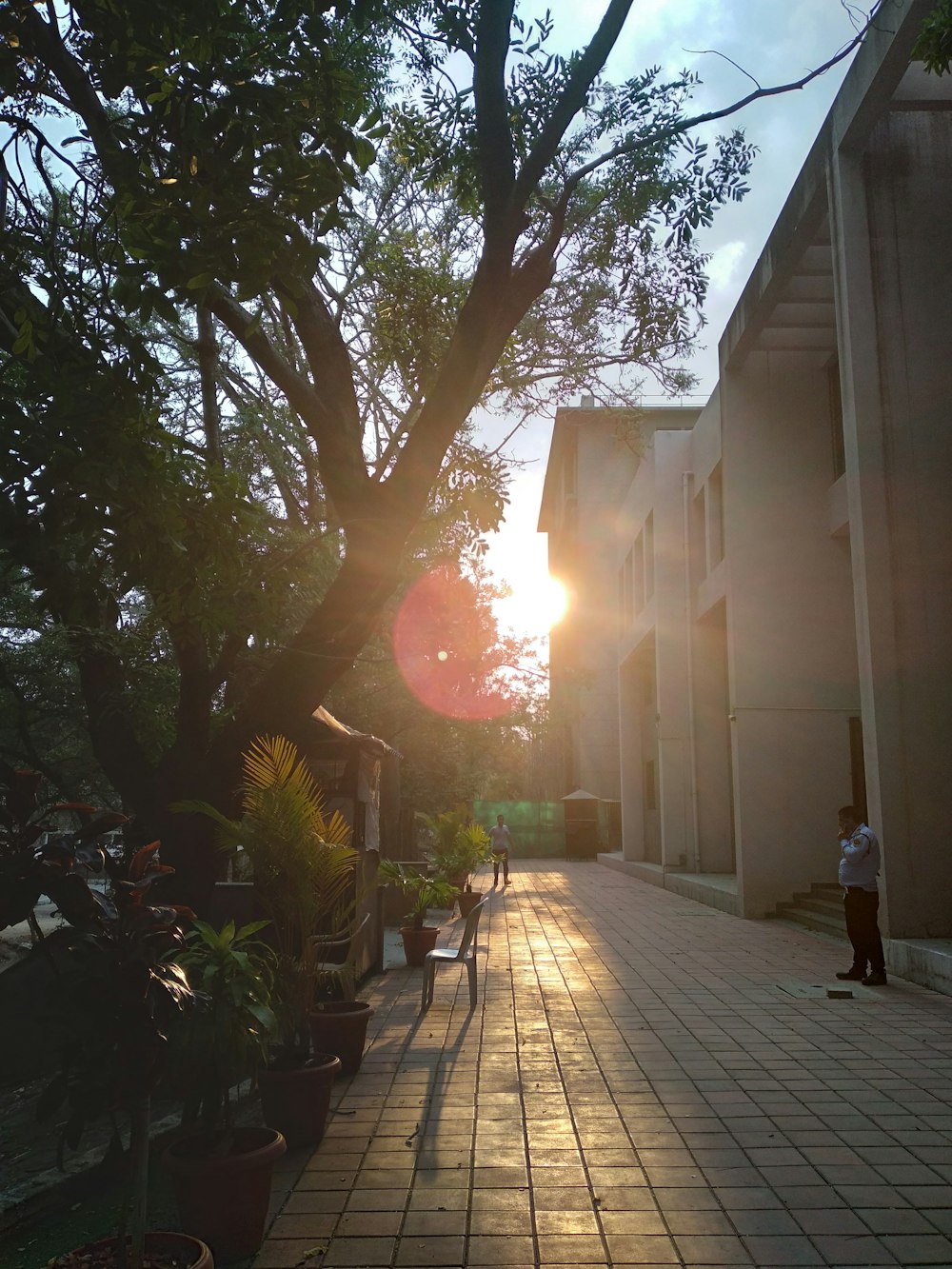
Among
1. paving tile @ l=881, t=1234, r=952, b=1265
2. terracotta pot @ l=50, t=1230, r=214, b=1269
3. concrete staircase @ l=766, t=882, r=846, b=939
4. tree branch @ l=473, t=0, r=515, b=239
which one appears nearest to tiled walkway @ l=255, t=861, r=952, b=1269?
paving tile @ l=881, t=1234, r=952, b=1265

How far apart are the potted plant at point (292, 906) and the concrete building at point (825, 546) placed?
640 cm

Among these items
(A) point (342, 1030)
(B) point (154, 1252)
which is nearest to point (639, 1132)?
(A) point (342, 1030)

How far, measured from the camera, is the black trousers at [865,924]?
980 centimetres

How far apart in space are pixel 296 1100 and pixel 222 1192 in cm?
127

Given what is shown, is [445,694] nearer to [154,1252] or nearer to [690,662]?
[690,662]

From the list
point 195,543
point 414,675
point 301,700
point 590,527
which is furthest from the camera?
point 590,527

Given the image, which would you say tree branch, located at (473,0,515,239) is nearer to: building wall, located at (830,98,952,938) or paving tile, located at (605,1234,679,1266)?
paving tile, located at (605,1234,679,1266)

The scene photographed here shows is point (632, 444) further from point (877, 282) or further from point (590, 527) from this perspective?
point (590, 527)

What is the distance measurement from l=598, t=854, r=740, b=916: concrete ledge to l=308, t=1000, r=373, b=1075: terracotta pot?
10.8m

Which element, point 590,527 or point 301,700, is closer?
point 301,700

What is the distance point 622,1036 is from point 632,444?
7.13 m

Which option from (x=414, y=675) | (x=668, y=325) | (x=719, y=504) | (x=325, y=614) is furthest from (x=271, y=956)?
(x=414, y=675)

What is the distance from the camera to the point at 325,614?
774 cm

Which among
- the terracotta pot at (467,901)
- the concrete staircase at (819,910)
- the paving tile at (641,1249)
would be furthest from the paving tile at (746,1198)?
the terracotta pot at (467,901)
